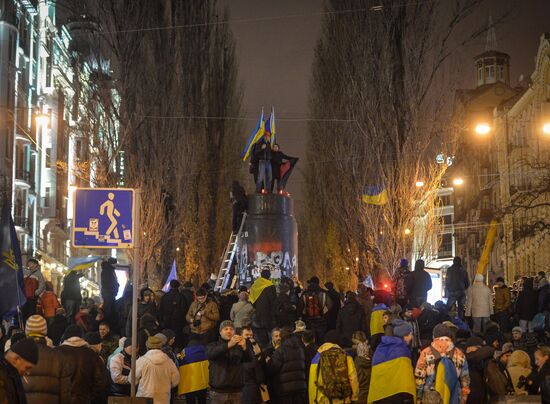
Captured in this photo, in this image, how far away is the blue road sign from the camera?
11664mm

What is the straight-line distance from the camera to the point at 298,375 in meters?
13.8

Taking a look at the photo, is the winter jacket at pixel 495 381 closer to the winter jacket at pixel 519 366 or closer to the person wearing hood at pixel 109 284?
the winter jacket at pixel 519 366

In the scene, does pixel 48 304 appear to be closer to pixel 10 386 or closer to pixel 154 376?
pixel 154 376

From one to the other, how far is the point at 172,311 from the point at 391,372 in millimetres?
8466

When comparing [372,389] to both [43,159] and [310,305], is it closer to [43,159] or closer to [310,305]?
[310,305]

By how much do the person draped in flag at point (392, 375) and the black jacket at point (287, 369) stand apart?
1627mm

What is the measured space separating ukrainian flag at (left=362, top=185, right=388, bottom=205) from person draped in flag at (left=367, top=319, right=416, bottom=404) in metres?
20.3

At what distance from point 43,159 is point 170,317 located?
53303mm

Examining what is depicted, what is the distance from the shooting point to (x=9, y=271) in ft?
46.4

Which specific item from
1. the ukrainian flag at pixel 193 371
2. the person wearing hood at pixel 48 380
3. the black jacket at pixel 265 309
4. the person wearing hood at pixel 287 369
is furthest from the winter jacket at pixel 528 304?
the person wearing hood at pixel 48 380

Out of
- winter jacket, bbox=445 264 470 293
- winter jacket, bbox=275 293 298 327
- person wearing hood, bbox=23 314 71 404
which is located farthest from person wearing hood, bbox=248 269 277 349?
person wearing hood, bbox=23 314 71 404

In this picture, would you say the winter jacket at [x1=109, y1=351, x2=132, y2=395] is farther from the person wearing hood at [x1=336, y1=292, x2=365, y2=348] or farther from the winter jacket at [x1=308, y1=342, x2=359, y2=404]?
the person wearing hood at [x1=336, y1=292, x2=365, y2=348]

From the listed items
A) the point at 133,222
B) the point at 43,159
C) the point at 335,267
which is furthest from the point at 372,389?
the point at 43,159

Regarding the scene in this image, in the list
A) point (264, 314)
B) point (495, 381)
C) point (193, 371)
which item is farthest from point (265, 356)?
point (264, 314)
